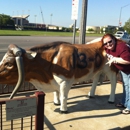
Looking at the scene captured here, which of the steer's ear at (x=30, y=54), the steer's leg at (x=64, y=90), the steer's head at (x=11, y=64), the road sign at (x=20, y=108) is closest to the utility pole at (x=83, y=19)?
the steer's leg at (x=64, y=90)

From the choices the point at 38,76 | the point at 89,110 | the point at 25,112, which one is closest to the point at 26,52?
the point at 38,76

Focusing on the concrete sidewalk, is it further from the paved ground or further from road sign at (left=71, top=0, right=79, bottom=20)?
road sign at (left=71, top=0, right=79, bottom=20)

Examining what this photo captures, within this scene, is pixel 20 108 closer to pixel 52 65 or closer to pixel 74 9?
pixel 52 65

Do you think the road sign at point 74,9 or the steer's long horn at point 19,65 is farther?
the road sign at point 74,9

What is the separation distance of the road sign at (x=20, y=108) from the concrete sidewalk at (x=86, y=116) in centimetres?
106

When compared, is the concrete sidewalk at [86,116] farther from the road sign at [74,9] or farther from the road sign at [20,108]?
the road sign at [74,9]

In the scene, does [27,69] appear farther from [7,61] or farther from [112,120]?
[112,120]

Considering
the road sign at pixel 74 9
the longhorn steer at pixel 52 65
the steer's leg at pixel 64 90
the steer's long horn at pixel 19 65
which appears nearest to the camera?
the steer's long horn at pixel 19 65

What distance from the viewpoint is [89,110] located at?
4707 mm

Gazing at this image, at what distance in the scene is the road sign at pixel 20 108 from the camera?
277 cm

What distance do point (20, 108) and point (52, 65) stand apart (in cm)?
130

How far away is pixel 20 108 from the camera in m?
2.85

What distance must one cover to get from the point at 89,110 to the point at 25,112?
2.15 m

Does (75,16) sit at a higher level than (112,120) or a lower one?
higher
